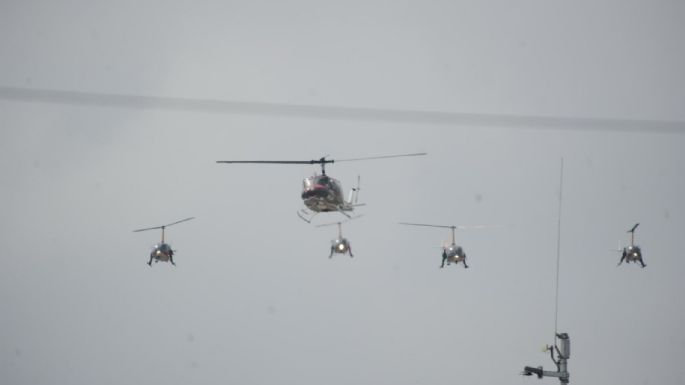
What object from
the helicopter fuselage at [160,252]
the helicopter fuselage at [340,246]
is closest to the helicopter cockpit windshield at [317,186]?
the helicopter fuselage at [340,246]

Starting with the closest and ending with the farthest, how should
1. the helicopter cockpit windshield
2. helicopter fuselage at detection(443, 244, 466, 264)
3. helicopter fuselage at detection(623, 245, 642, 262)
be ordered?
the helicopter cockpit windshield → helicopter fuselage at detection(443, 244, 466, 264) → helicopter fuselage at detection(623, 245, 642, 262)

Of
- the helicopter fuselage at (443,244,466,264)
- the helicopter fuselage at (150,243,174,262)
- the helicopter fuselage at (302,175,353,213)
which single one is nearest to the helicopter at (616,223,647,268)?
the helicopter fuselage at (443,244,466,264)

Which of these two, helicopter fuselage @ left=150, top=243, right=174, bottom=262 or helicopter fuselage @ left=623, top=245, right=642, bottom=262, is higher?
helicopter fuselage @ left=623, top=245, right=642, bottom=262

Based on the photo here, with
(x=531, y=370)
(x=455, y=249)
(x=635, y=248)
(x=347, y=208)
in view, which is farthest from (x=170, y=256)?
(x=635, y=248)

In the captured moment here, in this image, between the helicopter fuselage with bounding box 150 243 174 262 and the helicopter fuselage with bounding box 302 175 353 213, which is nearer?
the helicopter fuselage with bounding box 302 175 353 213

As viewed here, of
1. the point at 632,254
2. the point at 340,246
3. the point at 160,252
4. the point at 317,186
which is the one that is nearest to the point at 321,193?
the point at 317,186

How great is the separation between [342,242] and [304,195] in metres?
9.71

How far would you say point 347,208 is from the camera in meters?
35.4

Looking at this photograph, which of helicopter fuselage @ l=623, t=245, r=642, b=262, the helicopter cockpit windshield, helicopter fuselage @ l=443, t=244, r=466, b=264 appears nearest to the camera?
the helicopter cockpit windshield

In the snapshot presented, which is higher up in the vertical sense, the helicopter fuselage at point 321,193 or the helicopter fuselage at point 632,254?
the helicopter fuselage at point 321,193

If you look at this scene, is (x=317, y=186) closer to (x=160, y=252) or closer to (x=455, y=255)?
(x=455, y=255)

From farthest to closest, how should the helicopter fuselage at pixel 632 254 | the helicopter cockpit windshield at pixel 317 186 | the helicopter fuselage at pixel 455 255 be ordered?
the helicopter fuselage at pixel 632 254 < the helicopter fuselage at pixel 455 255 < the helicopter cockpit windshield at pixel 317 186

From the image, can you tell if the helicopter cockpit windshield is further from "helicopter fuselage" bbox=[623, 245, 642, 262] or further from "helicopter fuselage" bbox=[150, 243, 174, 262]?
"helicopter fuselage" bbox=[623, 245, 642, 262]

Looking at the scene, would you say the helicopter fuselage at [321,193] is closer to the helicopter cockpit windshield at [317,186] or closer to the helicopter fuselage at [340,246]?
the helicopter cockpit windshield at [317,186]
